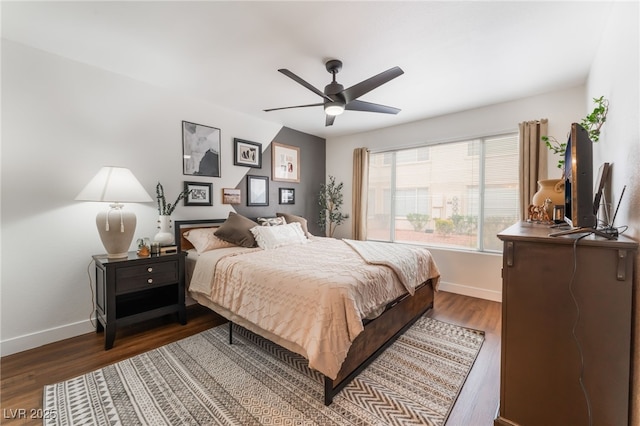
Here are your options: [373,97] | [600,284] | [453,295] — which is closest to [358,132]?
[373,97]

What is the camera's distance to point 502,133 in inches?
142

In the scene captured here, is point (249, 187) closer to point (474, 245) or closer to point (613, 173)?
point (474, 245)

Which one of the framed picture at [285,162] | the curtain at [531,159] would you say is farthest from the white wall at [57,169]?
the curtain at [531,159]

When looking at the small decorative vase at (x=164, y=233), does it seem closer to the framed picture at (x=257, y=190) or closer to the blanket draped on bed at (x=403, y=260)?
the framed picture at (x=257, y=190)

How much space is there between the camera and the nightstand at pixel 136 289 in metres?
2.39

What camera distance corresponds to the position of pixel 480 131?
376 cm

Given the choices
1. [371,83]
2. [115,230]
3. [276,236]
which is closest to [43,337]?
[115,230]

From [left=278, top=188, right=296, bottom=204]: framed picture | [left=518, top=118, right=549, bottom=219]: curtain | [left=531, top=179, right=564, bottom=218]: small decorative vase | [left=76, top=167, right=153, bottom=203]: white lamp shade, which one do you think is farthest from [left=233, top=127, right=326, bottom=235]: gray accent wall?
[left=531, top=179, right=564, bottom=218]: small decorative vase

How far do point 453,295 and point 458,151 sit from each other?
2.17 meters

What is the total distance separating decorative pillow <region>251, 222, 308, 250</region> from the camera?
3.28 m

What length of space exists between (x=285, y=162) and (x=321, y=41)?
102 inches

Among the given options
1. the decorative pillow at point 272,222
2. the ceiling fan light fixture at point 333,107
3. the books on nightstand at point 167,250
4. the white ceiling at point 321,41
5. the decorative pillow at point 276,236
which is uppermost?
the white ceiling at point 321,41

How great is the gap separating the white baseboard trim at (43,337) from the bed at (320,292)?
1040mm

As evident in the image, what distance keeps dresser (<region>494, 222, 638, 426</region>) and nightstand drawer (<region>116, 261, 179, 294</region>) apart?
9.59 feet
